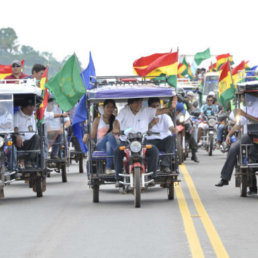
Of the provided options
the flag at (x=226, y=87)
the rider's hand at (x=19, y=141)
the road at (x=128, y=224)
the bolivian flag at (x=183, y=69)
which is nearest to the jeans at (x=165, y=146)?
the road at (x=128, y=224)

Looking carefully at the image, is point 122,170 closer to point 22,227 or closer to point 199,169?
point 22,227

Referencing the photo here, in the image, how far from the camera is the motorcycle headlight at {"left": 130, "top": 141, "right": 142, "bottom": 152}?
1519cm

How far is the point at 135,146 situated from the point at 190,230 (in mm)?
3414

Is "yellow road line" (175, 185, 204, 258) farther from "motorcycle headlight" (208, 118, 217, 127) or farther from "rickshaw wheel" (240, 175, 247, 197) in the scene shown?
"motorcycle headlight" (208, 118, 217, 127)

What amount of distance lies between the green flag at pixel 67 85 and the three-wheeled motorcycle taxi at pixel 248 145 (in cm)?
283

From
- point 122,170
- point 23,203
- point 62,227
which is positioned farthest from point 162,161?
point 62,227

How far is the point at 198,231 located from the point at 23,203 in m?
5.31

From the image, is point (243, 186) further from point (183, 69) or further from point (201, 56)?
point (201, 56)

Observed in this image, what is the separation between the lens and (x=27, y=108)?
17.8m

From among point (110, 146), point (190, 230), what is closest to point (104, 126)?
point (110, 146)

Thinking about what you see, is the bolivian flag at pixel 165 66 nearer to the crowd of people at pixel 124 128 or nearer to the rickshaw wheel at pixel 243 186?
the crowd of people at pixel 124 128

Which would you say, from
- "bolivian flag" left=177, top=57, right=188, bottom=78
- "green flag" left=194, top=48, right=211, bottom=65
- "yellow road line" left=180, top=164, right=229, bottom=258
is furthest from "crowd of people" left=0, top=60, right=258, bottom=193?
"green flag" left=194, top=48, right=211, bottom=65

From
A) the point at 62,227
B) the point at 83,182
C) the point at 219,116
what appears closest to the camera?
the point at 62,227

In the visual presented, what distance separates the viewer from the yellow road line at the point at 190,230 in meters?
10.2
